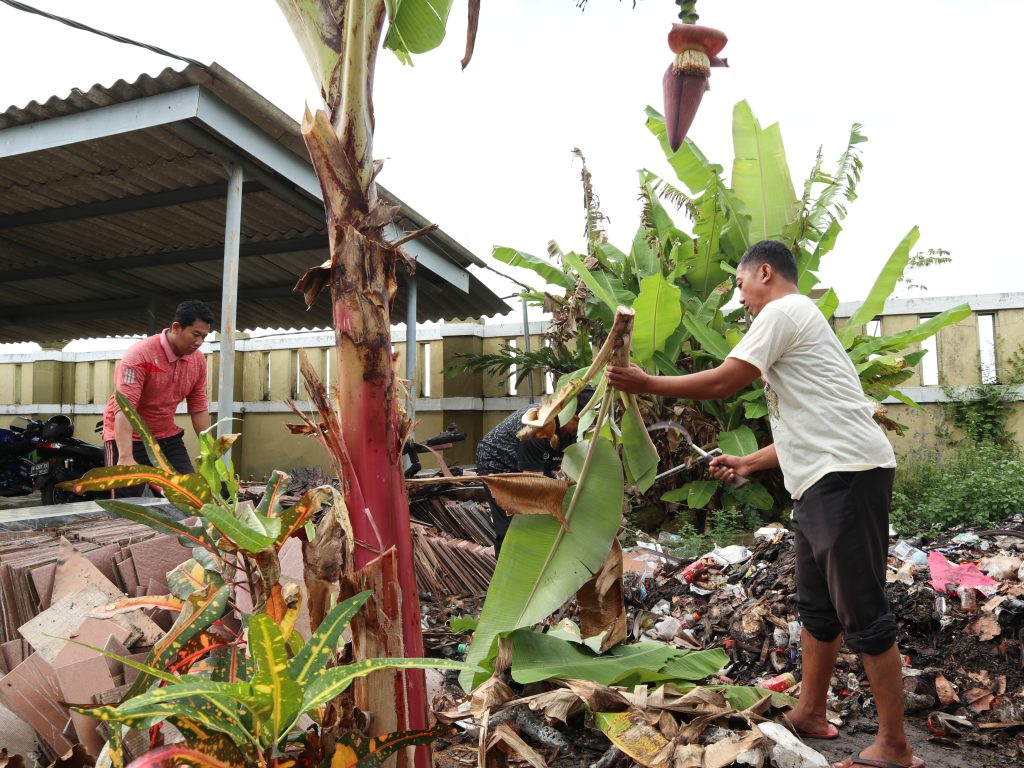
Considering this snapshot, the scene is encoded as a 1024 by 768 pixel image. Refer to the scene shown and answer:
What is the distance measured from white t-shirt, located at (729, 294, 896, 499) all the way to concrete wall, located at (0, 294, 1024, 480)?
4.87 metres

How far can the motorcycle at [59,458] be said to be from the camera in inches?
254

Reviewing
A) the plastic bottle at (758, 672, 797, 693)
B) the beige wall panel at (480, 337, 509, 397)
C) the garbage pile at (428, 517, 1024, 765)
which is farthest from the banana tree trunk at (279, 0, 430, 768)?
the beige wall panel at (480, 337, 509, 397)

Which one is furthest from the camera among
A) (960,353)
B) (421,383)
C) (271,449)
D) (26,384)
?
(26,384)

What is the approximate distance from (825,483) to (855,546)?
204mm

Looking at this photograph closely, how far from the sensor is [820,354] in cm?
233

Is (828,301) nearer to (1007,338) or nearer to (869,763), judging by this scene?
(1007,338)

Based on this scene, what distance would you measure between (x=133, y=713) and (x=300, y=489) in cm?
534

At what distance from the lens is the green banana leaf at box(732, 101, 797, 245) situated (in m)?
6.04

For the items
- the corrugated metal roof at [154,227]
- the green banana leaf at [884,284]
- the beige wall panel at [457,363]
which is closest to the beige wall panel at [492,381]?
the beige wall panel at [457,363]

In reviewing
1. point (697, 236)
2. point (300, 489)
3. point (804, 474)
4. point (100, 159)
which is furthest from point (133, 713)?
point (697, 236)

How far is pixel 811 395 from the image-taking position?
91.2 inches

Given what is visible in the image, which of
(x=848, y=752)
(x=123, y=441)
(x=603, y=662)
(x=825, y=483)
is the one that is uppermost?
(x=123, y=441)

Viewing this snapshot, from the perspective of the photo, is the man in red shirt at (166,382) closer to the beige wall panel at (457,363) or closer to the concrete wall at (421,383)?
the concrete wall at (421,383)

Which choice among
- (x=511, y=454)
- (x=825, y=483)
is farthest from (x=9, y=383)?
(x=825, y=483)
